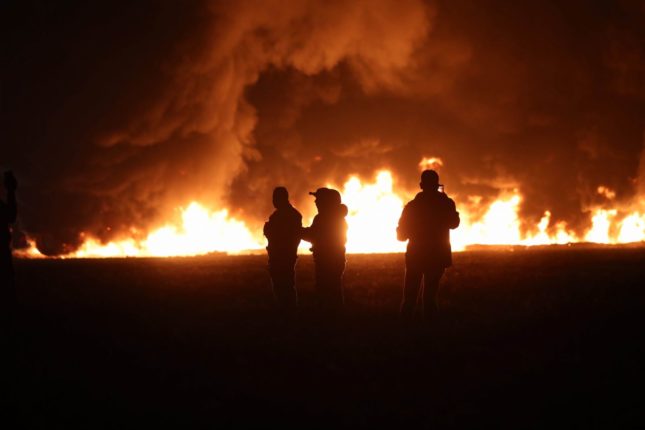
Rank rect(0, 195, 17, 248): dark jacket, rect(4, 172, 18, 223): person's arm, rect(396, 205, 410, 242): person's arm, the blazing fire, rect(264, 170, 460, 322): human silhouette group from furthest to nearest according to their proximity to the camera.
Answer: the blazing fire, rect(0, 195, 17, 248): dark jacket, rect(4, 172, 18, 223): person's arm, rect(396, 205, 410, 242): person's arm, rect(264, 170, 460, 322): human silhouette group

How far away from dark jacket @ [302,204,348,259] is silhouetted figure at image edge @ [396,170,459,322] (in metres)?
1.84

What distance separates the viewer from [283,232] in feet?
47.2

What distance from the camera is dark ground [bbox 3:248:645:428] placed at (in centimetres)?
720

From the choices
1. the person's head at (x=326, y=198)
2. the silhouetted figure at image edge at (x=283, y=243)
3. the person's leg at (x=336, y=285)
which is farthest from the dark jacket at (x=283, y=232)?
the person's leg at (x=336, y=285)

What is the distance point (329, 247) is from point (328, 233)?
11.5 inches

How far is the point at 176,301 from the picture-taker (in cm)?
1697

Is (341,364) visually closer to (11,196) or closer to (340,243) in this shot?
(340,243)

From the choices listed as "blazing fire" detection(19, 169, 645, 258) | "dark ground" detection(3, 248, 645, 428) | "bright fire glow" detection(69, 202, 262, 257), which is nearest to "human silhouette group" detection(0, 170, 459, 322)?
"dark ground" detection(3, 248, 645, 428)

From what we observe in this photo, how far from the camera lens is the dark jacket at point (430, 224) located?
1234 cm

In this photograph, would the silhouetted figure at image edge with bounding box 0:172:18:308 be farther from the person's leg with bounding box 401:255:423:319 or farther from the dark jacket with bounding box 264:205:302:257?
the person's leg with bounding box 401:255:423:319

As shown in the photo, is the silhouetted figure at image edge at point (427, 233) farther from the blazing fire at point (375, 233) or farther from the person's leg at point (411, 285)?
the blazing fire at point (375, 233)

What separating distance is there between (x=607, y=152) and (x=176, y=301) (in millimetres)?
62285

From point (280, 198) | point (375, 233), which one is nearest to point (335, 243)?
point (280, 198)

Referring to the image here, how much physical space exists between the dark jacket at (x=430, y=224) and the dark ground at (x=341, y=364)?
1290 mm
